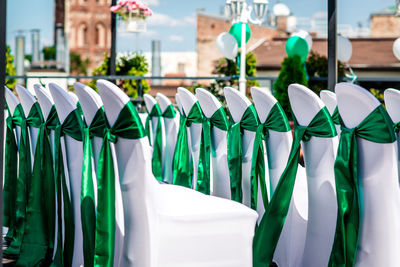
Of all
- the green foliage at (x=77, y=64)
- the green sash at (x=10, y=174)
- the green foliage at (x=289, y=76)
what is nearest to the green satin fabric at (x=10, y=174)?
the green sash at (x=10, y=174)

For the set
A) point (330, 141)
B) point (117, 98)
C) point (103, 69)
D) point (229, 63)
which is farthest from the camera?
point (229, 63)

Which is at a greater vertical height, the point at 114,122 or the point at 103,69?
the point at 103,69

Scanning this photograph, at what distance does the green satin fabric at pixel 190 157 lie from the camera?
3617 mm

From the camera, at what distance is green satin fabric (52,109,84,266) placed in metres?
2.55

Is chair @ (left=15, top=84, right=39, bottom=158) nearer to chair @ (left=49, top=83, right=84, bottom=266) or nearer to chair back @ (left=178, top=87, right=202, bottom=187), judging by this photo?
chair @ (left=49, top=83, right=84, bottom=266)

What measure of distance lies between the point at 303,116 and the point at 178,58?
42.3 m

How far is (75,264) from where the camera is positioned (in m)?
2.58

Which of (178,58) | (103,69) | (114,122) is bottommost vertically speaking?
(114,122)

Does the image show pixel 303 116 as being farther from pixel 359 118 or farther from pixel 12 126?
pixel 12 126

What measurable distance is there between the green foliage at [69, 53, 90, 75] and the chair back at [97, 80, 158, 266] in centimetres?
5671

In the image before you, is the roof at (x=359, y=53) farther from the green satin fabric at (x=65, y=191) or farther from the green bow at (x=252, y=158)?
the green satin fabric at (x=65, y=191)

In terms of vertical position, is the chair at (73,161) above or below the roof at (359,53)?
below

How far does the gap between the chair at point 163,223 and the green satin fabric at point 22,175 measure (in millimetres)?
1071

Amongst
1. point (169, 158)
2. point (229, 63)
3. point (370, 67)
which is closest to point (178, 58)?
point (370, 67)
